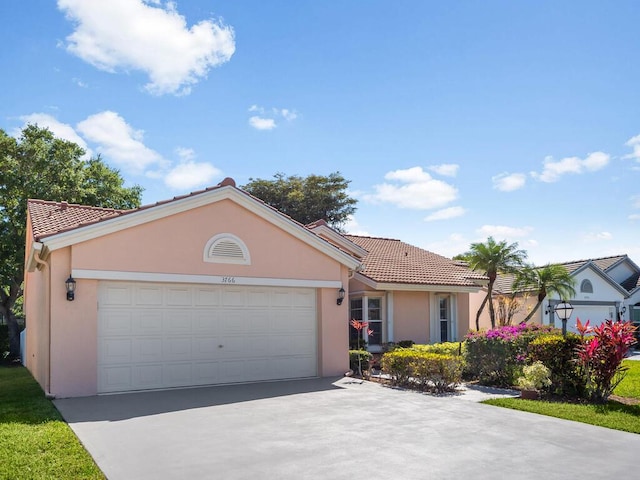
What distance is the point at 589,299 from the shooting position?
95.3 ft

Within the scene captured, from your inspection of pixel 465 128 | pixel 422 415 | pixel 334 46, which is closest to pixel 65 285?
pixel 422 415

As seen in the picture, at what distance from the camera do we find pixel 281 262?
14.6 metres

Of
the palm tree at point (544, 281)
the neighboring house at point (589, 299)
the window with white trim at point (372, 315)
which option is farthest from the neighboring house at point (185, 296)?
the neighboring house at point (589, 299)

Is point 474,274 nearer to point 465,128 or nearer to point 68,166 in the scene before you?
point 465,128

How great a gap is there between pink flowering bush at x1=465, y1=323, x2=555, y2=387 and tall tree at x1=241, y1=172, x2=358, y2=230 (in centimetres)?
3026

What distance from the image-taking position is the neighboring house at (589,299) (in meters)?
27.2

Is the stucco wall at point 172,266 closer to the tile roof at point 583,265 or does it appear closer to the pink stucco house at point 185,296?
the pink stucco house at point 185,296

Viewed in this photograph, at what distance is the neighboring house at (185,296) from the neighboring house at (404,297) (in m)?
4.35

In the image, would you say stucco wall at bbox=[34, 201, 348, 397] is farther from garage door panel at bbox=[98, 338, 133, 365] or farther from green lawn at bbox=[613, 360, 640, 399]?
green lawn at bbox=[613, 360, 640, 399]

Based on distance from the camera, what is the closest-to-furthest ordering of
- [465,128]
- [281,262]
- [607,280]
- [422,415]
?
[422,415], [281,262], [465,128], [607,280]

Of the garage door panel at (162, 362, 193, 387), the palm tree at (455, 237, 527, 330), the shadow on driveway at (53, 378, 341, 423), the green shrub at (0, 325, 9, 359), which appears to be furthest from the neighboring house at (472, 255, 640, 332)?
the green shrub at (0, 325, 9, 359)

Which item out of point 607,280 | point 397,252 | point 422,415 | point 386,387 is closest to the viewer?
point 422,415

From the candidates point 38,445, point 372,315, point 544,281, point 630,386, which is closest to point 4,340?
point 372,315

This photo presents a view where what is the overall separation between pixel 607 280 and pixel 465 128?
1794 centimetres
